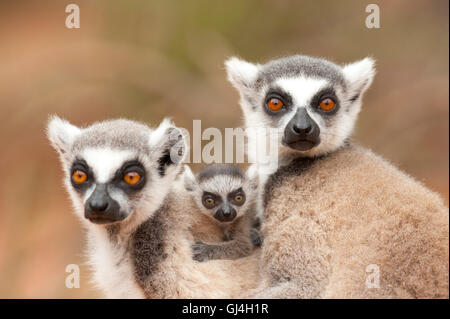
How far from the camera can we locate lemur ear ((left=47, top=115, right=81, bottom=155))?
3363mm

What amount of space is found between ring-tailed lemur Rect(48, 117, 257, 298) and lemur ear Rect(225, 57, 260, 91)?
0.80m

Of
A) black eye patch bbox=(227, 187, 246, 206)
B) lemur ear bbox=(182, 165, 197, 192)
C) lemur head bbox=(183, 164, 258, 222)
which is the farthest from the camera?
lemur ear bbox=(182, 165, 197, 192)

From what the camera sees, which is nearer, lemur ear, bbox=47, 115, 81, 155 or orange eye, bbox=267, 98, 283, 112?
lemur ear, bbox=47, 115, 81, 155

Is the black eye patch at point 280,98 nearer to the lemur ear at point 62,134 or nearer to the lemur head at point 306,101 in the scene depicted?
the lemur head at point 306,101

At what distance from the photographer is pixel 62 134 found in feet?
11.1

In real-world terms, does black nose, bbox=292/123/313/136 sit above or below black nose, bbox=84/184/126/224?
above

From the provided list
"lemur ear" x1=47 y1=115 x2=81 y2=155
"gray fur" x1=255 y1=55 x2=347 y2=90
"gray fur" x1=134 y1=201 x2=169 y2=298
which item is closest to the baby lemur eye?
"gray fur" x1=255 y1=55 x2=347 y2=90

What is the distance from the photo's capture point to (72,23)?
636 centimetres

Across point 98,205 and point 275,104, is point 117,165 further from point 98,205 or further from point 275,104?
point 275,104

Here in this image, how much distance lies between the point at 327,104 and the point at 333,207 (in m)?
0.71

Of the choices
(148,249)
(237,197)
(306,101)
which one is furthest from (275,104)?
(148,249)

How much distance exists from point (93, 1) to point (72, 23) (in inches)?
24.7

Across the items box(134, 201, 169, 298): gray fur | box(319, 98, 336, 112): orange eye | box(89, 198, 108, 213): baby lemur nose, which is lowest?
box(134, 201, 169, 298): gray fur

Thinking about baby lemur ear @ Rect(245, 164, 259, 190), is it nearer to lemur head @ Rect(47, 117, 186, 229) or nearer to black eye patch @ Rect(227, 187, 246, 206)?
black eye patch @ Rect(227, 187, 246, 206)
